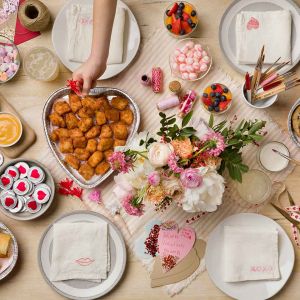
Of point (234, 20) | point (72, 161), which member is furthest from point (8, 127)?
point (234, 20)

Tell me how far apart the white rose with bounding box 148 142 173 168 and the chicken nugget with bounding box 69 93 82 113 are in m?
0.51

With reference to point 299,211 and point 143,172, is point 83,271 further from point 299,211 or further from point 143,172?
point 299,211

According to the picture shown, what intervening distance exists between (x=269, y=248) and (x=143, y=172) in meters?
0.57

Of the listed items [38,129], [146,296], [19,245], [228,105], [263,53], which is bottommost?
[146,296]

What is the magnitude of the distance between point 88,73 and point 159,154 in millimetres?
Result: 417

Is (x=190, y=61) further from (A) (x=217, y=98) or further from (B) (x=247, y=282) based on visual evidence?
(B) (x=247, y=282)

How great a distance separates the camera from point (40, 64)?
5.19ft

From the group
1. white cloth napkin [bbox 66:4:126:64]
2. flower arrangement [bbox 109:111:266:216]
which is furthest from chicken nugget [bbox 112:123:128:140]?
flower arrangement [bbox 109:111:266:216]

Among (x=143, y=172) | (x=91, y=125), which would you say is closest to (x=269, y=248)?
(x=143, y=172)

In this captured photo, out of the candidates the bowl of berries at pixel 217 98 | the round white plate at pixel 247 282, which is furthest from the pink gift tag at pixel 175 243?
the bowl of berries at pixel 217 98

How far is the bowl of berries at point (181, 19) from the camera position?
1.54m

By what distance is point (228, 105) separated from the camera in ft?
4.99

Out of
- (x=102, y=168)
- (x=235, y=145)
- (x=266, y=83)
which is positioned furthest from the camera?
(x=102, y=168)

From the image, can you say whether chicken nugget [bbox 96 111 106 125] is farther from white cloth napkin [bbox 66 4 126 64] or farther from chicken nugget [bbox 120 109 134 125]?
white cloth napkin [bbox 66 4 126 64]
